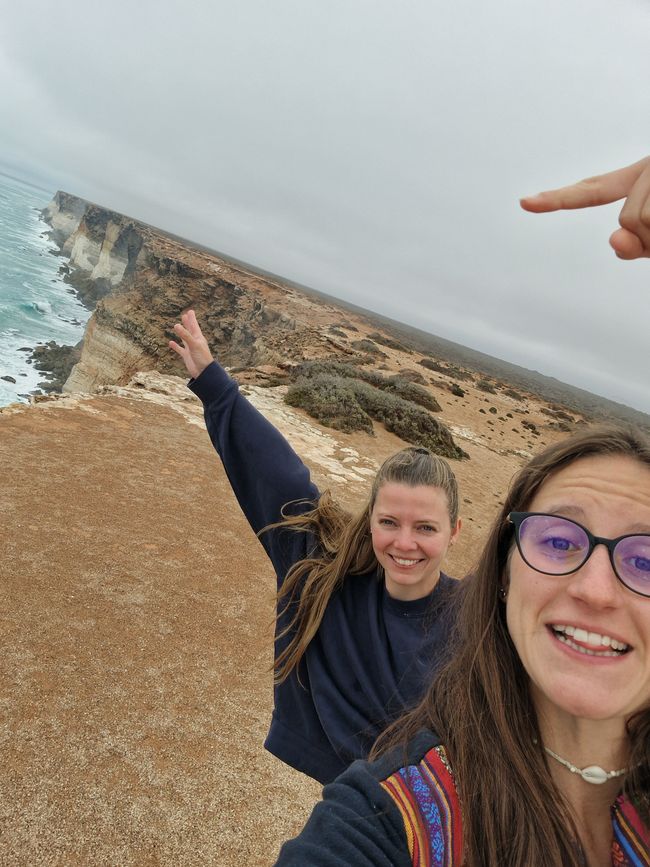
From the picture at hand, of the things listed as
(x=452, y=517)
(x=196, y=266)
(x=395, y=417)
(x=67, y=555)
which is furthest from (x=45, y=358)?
(x=452, y=517)

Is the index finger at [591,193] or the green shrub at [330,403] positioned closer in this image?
the index finger at [591,193]

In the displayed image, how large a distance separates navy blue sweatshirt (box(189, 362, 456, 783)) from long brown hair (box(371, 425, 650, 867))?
0.71ft

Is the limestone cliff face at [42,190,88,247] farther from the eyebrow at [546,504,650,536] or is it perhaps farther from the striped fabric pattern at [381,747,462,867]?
the striped fabric pattern at [381,747,462,867]

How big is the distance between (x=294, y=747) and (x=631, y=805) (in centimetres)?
119

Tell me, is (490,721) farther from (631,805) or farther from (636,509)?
(636,509)

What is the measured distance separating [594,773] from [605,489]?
65cm

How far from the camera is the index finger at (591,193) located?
3.53 feet

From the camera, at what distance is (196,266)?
36.3m

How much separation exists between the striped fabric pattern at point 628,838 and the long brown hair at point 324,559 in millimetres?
1029

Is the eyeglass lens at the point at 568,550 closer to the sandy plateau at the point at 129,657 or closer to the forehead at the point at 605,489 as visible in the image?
the forehead at the point at 605,489

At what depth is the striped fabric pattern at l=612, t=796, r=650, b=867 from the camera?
1.00 m

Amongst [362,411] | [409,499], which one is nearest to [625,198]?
[409,499]

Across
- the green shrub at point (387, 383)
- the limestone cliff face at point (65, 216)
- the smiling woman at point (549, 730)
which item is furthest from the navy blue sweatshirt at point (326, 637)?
the limestone cliff face at point (65, 216)

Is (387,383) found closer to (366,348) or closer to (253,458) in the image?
(366,348)
